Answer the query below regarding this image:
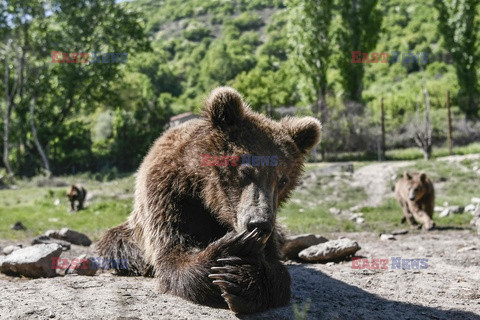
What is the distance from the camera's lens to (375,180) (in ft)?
50.2

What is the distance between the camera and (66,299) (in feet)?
9.96

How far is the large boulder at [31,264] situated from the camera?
4.38m

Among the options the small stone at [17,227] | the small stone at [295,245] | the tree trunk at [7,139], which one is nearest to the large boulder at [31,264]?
the small stone at [295,245]

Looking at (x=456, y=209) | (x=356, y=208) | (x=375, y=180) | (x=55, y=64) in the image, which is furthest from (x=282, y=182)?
(x=55, y=64)

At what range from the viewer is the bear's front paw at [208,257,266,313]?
113 inches

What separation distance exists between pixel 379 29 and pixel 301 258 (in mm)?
28837

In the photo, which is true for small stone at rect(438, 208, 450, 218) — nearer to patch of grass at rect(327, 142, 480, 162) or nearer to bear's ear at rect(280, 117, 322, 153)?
bear's ear at rect(280, 117, 322, 153)

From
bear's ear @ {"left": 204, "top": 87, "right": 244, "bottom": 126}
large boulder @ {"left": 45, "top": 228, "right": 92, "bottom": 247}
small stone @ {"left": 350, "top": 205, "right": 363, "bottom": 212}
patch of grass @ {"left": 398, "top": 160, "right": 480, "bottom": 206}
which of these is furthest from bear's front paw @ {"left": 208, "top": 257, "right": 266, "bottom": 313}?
patch of grass @ {"left": 398, "top": 160, "right": 480, "bottom": 206}

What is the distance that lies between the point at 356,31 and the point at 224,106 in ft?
97.7

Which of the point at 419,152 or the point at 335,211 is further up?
the point at 419,152

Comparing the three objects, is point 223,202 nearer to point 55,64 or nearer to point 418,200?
point 418,200

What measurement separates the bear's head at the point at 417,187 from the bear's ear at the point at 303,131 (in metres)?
6.29

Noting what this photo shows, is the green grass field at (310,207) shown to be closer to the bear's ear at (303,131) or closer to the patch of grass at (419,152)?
the bear's ear at (303,131)

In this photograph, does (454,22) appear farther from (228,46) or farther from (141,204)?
(228,46)
